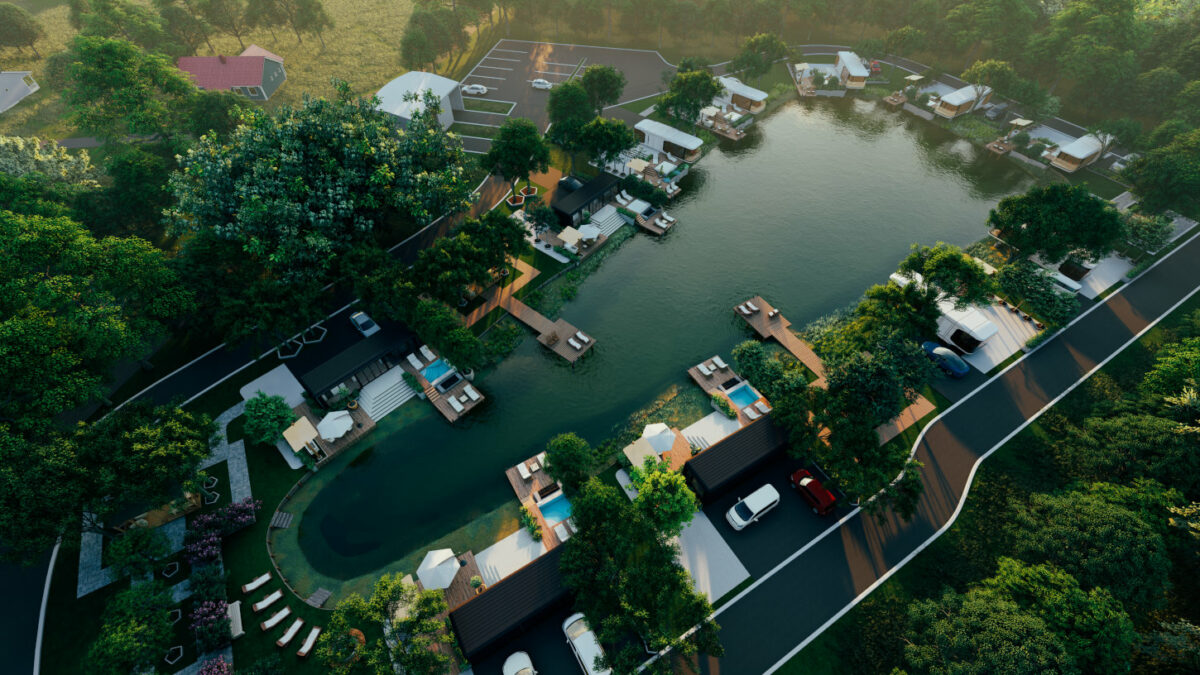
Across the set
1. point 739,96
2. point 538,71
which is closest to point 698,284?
point 739,96

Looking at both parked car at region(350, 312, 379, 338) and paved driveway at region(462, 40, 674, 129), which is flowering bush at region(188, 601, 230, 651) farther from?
paved driveway at region(462, 40, 674, 129)

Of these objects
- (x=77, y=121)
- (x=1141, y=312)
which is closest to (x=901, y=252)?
(x=1141, y=312)

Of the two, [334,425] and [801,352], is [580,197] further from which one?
[334,425]

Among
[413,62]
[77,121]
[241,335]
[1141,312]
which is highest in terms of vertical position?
[413,62]

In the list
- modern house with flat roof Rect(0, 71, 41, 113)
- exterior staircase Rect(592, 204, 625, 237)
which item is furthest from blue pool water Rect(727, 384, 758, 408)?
modern house with flat roof Rect(0, 71, 41, 113)

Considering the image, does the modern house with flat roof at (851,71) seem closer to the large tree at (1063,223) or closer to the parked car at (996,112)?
the parked car at (996,112)

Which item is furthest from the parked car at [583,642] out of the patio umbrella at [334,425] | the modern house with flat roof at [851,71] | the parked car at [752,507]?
the modern house with flat roof at [851,71]

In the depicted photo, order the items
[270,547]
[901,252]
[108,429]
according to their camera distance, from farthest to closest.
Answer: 1. [901,252]
2. [270,547]
3. [108,429]

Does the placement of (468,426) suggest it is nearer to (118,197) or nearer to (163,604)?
(163,604)
